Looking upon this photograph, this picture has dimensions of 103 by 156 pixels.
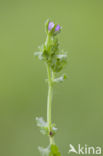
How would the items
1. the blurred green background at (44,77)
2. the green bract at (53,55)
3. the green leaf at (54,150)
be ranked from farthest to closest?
the blurred green background at (44,77), the green bract at (53,55), the green leaf at (54,150)

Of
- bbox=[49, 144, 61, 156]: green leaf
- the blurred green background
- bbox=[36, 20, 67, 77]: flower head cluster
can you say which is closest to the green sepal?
bbox=[49, 144, 61, 156]: green leaf

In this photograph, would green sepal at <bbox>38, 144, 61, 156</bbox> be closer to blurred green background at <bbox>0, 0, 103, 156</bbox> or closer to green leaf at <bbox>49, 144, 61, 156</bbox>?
green leaf at <bbox>49, 144, 61, 156</bbox>

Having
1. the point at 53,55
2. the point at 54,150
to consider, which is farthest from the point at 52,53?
the point at 54,150

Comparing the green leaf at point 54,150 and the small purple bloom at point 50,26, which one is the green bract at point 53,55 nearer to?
the small purple bloom at point 50,26

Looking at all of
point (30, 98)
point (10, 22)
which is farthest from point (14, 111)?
point (10, 22)

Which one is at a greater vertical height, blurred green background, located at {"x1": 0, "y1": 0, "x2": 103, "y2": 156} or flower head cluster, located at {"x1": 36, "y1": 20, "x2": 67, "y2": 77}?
blurred green background, located at {"x1": 0, "y1": 0, "x2": 103, "y2": 156}

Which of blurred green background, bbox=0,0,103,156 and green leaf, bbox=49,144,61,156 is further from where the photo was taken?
blurred green background, bbox=0,0,103,156

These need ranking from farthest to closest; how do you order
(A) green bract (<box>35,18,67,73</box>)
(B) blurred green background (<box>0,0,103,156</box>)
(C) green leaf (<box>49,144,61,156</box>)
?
(B) blurred green background (<box>0,0,103,156</box>)
(A) green bract (<box>35,18,67,73</box>)
(C) green leaf (<box>49,144,61,156</box>)

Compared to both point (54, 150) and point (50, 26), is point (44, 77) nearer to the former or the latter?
point (50, 26)

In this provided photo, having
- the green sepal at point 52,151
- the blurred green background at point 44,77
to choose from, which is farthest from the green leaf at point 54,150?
the blurred green background at point 44,77
